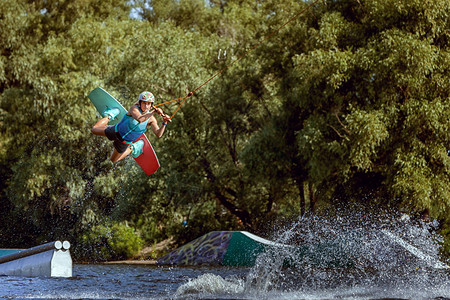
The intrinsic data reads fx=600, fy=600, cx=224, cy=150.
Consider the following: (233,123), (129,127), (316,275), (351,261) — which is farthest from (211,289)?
(233,123)

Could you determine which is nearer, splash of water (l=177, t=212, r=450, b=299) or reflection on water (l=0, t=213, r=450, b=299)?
reflection on water (l=0, t=213, r=450, b=299)

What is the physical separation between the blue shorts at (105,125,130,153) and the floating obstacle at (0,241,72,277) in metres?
3.30

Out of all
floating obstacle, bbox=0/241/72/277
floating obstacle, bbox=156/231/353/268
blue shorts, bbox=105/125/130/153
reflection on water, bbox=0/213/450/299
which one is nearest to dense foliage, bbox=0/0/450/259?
reflection on water, bbox=0/213/450/299

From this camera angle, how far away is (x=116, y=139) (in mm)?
9523

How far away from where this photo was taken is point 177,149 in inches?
814

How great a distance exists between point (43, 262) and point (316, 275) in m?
5.58

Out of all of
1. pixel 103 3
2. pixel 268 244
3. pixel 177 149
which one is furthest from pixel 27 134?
pixel 268 244

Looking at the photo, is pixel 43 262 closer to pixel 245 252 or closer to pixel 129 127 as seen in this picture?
pixel 129 127

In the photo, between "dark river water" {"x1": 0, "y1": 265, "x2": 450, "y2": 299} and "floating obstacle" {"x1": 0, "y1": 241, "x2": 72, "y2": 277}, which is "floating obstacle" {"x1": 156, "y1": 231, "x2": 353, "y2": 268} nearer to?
"dark river water" {"x1": 0, "y1": 265, "x2": 450, "y2": 299}

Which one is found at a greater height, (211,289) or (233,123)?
(233,123)

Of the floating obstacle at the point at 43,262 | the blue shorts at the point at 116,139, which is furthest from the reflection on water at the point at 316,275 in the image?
the blue shorts at the point at 116,139

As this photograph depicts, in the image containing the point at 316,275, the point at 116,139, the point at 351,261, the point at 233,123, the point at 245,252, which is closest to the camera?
the point at 116,139

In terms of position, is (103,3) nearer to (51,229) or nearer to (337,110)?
(51,229)

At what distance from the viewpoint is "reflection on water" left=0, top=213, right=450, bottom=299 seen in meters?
8.59
